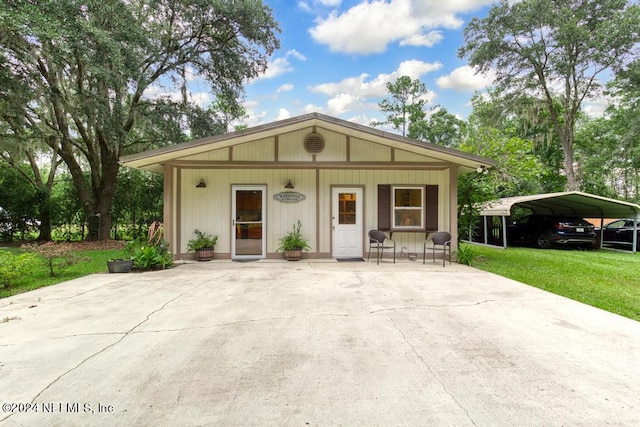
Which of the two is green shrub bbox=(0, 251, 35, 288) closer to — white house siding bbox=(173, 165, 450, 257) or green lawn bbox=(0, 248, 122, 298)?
green lawn bbox=(0, 248, 122, 298)

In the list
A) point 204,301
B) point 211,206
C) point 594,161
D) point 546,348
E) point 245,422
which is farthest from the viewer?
point 594,161

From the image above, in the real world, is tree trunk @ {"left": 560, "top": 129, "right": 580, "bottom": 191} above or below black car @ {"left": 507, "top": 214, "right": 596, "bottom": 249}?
above

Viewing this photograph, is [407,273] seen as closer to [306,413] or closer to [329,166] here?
[329,166]

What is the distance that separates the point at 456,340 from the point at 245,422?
206cm

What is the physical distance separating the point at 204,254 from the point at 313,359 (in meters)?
5.38

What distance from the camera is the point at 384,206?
294 inches

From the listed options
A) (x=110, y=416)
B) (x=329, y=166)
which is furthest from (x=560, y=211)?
(x=110, y=416)

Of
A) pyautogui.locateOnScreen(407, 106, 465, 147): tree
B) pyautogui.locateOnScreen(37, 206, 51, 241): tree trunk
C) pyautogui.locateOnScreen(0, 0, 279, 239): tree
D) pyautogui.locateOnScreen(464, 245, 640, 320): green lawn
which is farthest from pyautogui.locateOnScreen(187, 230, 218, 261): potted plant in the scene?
pyautogui.locateOnScreen(407, 106, 465, 147): tree

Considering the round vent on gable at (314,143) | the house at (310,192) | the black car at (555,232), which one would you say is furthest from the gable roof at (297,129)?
the black car at (555,232)

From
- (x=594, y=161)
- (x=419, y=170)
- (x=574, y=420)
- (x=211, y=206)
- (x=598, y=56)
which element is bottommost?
(x=574, y=420)

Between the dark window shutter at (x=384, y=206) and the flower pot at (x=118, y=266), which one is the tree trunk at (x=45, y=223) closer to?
the flower pot at (x=118, y=266)

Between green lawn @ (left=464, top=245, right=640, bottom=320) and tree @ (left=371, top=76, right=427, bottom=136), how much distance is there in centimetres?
1792

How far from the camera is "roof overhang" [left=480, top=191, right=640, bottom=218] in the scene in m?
9.63

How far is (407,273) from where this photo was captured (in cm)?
597
